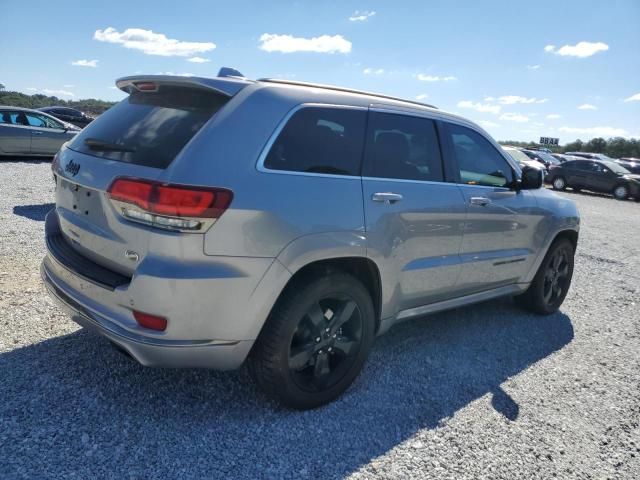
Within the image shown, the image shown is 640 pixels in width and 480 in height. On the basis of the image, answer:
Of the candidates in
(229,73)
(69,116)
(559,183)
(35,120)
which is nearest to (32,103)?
(69,116)

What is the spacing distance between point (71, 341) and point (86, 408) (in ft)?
2.96

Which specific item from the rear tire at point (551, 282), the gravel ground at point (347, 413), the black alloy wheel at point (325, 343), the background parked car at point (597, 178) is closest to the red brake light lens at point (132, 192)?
the black alloy wheel at point (325, 343)

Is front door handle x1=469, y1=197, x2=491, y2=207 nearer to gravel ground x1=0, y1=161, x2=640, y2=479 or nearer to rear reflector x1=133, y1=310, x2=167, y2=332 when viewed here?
gravel ground x1=0, y1=161, x2=640, y2=479

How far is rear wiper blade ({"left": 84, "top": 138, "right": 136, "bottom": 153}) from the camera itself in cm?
271

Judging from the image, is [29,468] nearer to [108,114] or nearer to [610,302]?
[108,114]

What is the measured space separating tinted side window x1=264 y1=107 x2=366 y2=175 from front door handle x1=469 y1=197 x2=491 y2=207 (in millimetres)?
1166

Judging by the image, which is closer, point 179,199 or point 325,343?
point 179,199

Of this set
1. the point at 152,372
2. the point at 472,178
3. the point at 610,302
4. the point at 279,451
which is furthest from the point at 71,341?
the point at 610,302

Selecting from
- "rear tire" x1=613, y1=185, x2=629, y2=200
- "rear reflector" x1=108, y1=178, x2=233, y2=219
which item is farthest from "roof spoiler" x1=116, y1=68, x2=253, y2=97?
"rear tire" x1=613, y1=185, x2=629, y2=200

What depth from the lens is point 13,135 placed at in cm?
1325

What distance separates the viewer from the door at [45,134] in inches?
538

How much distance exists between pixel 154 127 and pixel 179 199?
614 millimetres

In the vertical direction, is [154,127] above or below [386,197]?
above

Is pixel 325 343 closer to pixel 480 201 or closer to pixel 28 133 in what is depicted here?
pixel 480 201
